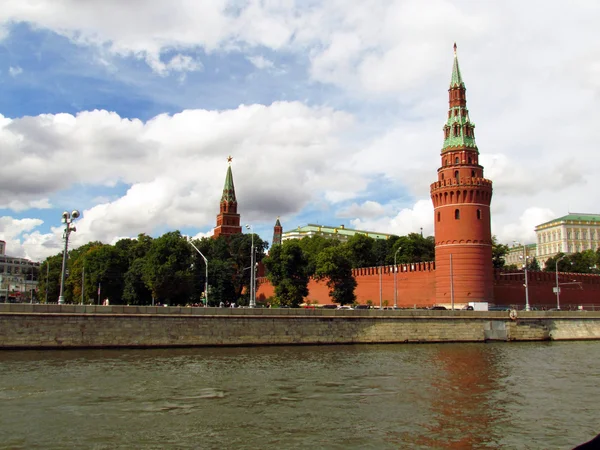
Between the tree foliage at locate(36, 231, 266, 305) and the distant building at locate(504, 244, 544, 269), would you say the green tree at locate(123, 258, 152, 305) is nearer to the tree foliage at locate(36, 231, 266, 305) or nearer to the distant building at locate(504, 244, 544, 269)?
the tree foliage at locate(36, 231, 266, 305)

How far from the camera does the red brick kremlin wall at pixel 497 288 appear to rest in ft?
207

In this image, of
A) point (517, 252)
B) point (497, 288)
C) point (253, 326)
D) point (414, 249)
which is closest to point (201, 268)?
point (414, 249)

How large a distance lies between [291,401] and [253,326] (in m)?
17.9

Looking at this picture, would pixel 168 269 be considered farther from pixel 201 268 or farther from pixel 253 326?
pixel 253 326

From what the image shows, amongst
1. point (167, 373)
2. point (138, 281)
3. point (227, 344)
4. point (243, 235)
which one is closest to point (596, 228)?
point (243, 235)

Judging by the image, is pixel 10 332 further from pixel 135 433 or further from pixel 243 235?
pixel 243 235

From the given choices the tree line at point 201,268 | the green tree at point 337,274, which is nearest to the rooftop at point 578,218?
the tree line at point 201,268

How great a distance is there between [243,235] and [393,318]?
2043 inches

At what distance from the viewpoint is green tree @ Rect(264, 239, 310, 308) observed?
61.0 meters

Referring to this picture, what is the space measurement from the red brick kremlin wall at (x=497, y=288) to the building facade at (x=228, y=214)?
42.1 metres

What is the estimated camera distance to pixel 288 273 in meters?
61.8

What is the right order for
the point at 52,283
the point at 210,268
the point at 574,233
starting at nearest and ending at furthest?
the point at 210,268
the point at 52,283
the point at 574,233

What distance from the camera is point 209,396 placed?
786 inches

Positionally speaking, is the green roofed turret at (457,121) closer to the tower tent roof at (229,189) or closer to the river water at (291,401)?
the river water at (291,401)
